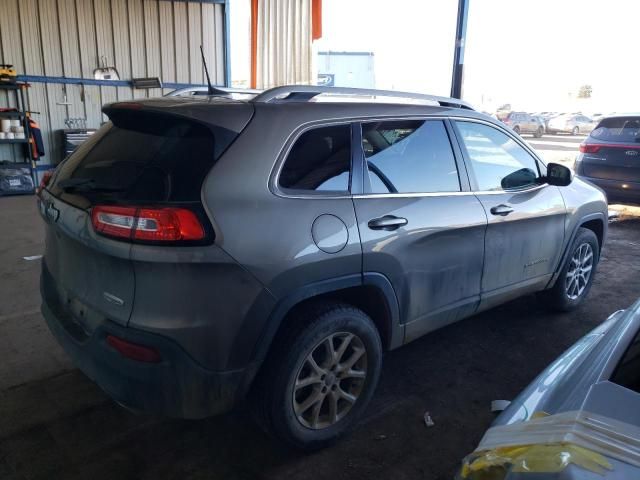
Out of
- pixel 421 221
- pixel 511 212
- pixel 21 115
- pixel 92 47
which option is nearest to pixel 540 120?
pixel 92 47

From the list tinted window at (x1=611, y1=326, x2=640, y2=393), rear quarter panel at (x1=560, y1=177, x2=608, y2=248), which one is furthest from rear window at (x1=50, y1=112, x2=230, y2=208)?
rear quarter panel at (x1=560, y1=177, x2=608, y2=248)

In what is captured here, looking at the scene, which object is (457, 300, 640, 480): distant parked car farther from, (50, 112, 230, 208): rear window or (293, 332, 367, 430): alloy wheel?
(50, 112, 230, 208): rear window

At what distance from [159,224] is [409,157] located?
153 centimetres

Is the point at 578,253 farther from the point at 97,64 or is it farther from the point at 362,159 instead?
the point at 97,64

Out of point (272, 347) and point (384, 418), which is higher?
point (272, 347)

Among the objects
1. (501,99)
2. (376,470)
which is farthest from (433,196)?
(501,99)

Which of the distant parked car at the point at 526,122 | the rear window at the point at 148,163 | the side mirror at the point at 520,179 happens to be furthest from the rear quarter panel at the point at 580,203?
the distant parked car at the point at 526,122

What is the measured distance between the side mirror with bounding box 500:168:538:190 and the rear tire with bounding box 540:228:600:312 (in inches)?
31.6

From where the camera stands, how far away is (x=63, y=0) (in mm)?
10312

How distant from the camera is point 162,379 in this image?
6.73 ft

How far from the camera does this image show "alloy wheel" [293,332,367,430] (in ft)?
8.05

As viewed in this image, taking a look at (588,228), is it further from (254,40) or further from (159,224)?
(254,40)

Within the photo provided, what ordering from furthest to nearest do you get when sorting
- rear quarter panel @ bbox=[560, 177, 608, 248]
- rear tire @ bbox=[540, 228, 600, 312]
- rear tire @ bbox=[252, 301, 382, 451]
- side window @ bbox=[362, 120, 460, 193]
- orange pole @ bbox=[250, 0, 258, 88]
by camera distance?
1. orange pole @ bbox=[250, 0, 258, 88]
2. rear tire @ bbox=[540, 228, 600, 312]
3. rear quarter panel @ bbox=[560, 177, 608, 248]
4. side window @ bbox=[362, 120, 460, 193]
5. rear tire @ bbox=[252, 301, 382, 451]

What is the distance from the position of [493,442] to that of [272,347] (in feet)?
3.58
